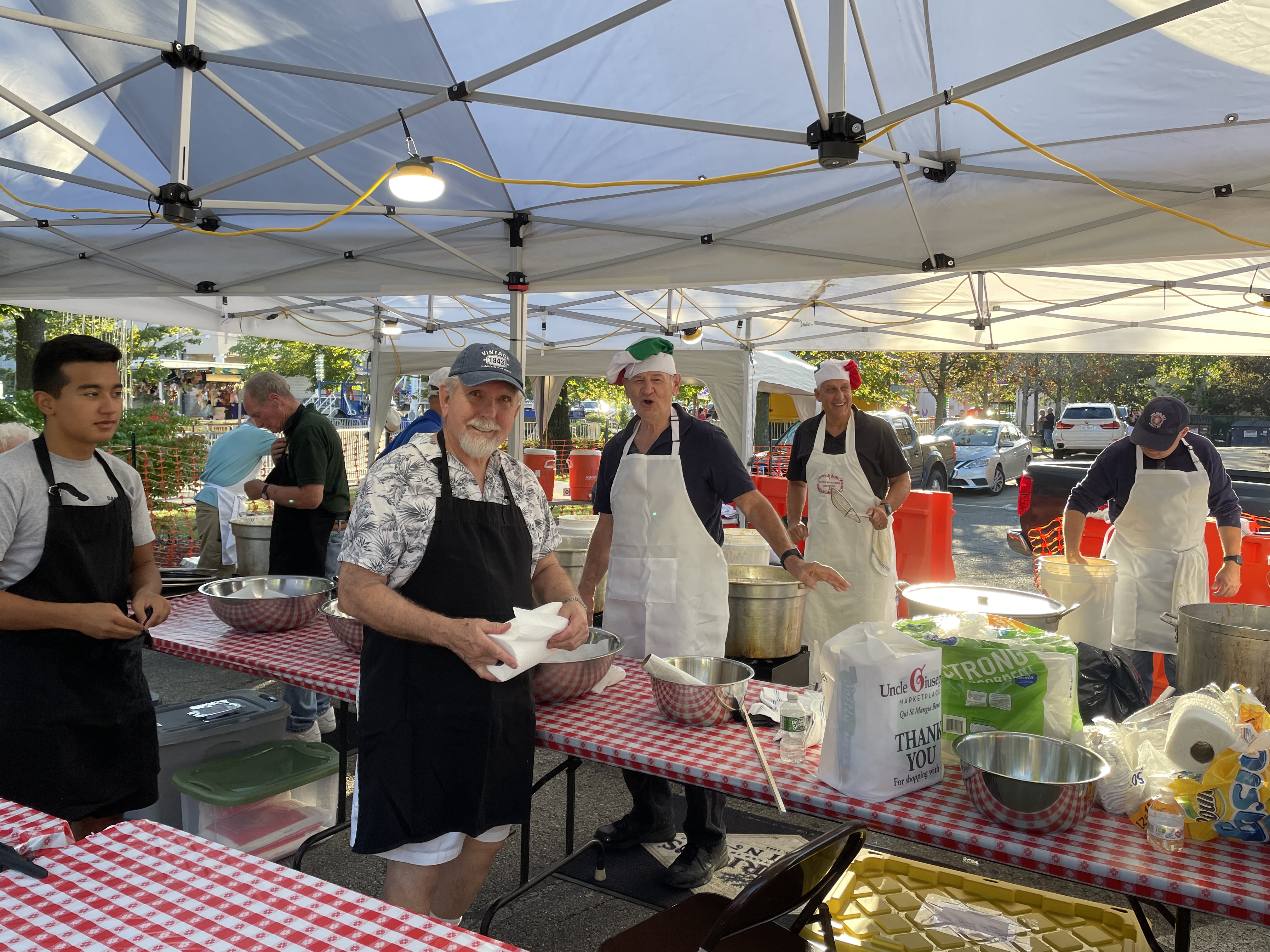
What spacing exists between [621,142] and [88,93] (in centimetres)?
271

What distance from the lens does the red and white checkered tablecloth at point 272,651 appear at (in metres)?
2.66

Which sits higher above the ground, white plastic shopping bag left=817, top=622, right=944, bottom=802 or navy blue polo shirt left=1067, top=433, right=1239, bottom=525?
navy blue polo shirt left=1067, top=433, right=1239, bottom=525

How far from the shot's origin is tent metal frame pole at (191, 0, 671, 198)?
333 centimetres

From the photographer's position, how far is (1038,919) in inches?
73.6

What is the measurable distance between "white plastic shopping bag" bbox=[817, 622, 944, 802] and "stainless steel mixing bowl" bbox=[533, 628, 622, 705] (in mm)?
737

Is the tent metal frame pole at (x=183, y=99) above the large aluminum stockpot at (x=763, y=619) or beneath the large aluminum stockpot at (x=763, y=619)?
above

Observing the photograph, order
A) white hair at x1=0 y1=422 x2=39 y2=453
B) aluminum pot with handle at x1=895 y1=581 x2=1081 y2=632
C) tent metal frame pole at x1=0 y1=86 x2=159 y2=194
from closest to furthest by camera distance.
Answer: aluminum pot with handle at x1=895 y1=581 x2=1081 y2=632 → white hair at x1=0 y1=422 x2=39 y2=453 → tent metal frame pole at x1=0 y1=86 x2=159 y2=194

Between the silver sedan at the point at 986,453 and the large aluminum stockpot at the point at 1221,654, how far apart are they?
15.8 m

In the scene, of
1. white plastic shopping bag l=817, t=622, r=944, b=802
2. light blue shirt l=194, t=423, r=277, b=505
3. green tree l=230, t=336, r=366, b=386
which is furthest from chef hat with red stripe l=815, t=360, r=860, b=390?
green tree l=230, t=336, r=366, b=386

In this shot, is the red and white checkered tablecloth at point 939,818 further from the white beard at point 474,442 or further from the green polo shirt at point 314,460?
the green polo shirt at point 314,460

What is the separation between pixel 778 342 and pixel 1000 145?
602 centimetres

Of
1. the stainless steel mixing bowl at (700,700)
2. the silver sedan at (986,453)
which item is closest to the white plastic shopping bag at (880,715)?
the stainless steel mixing bowl at (700,700)

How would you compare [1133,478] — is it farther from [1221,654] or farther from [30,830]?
[30,830]

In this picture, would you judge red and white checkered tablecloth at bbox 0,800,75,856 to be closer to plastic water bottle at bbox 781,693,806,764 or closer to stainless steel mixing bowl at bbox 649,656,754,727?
stainless steel mixing bowl at bbox 649,656,754,727
